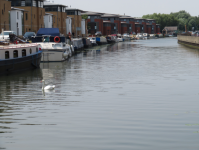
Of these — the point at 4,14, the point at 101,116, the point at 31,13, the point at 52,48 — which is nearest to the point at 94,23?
the point at 31,13

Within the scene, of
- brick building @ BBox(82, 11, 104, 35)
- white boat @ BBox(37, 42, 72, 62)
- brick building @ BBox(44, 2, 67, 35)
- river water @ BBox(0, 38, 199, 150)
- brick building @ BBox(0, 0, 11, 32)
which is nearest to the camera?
river water @ BBox(0, 38, 199, 150)

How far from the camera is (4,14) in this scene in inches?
3462

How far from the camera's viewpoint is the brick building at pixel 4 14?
282ft

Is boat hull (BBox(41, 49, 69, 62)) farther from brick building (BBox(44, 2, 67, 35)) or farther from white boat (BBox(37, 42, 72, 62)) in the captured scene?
brick building (BBox(44, 2, 67, 35))

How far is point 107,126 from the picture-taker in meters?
13.6

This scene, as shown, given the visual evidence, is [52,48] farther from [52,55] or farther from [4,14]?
[4,14]

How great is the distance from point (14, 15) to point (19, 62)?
208ft

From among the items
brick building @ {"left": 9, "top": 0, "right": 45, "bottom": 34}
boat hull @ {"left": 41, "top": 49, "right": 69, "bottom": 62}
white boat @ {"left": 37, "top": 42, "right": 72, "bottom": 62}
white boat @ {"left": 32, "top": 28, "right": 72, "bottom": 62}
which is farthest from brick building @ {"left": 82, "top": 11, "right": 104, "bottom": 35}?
white boat @ {"left": 37, "top": 42, "right": 72, "bottom": 62}

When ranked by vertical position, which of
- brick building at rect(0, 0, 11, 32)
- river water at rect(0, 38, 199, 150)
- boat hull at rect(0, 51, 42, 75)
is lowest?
river water at rect(0, 38, 199, 150)

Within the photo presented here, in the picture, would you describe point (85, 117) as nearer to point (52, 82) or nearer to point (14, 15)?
point (52, 82)

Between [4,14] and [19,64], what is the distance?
189ft

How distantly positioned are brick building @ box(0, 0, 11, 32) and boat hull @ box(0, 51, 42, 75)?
51.2 meters

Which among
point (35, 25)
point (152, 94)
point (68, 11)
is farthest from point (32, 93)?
point (68, 11)

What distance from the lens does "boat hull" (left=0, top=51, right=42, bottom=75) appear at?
103ft
